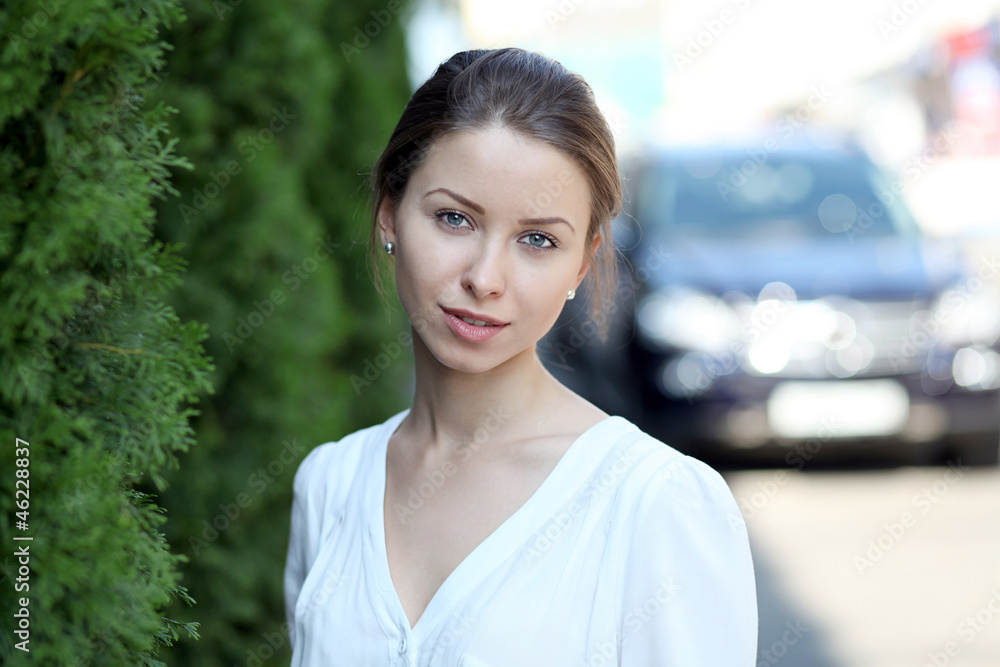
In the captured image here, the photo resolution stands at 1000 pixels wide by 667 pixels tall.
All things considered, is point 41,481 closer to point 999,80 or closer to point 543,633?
point 543,633

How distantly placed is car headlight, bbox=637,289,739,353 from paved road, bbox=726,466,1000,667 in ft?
2.74

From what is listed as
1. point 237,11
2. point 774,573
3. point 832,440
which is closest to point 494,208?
point 237,11

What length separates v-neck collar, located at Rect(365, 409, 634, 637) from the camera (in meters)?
1.60

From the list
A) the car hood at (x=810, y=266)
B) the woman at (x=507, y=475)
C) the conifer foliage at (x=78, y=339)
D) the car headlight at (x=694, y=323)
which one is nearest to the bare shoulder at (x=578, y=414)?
the woman at (x=507, y=475)

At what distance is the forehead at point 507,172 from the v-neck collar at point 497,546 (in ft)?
1.37

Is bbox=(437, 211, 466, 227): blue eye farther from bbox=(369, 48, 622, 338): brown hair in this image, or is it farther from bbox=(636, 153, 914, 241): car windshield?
bbox=(636, 153, 914, 241): car windshield

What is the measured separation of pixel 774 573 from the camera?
15.6 ft

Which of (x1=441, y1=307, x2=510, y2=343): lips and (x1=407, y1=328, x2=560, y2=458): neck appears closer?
(x1=441, y1=307, x2=510, y2=343): lips

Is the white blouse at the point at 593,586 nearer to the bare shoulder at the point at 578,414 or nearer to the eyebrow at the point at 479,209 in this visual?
the bare shoulder at the point at 578,414

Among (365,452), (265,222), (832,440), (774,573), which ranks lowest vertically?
(774,573)

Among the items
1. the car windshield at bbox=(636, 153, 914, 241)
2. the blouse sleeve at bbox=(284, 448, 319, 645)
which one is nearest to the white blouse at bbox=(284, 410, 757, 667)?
the blouse sleeve at bbox=(284, 448, 319, 645)

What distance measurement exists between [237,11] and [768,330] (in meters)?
3.49

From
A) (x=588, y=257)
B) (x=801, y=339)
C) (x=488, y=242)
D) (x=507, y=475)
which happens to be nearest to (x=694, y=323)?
(x=801, y=339)

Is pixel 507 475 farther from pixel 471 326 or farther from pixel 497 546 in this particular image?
pixel 471 326
